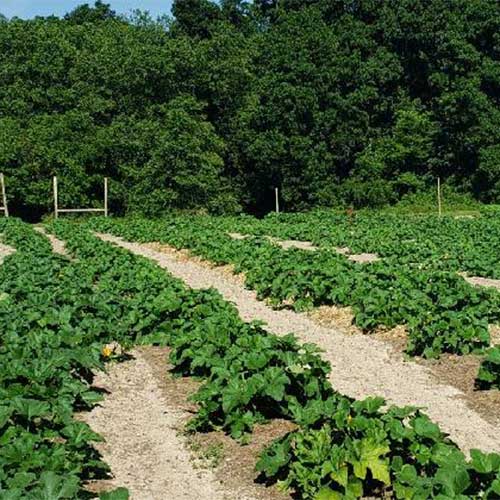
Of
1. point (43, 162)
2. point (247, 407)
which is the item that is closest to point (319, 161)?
point (43, 162)

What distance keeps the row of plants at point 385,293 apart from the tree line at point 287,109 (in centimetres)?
2256

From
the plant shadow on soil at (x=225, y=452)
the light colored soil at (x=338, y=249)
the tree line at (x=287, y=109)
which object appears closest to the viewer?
the plant shadow on soil at (x=225, y=452)

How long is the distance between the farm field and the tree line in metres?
26.1

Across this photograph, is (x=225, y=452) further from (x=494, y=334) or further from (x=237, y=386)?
(x=494, y=334)

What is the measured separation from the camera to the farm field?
18.0 ft

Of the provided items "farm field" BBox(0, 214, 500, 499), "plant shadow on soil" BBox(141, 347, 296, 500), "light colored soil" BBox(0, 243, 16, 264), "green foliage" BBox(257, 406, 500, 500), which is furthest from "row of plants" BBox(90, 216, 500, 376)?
"light colored soil" BBox(0, 243, 16, 264)

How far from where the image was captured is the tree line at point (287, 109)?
41.0 meters

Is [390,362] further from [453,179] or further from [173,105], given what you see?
[453,179]

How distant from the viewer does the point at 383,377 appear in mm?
9180

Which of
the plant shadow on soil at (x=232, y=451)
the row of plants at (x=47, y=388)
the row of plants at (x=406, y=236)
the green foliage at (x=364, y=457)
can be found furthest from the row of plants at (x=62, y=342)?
the row of plants at (x=406, y=236)

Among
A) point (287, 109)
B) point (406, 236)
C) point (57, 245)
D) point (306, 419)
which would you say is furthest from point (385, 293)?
point (287, 109)

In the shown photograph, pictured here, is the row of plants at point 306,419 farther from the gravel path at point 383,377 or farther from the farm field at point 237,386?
the gravel path at point 383,377

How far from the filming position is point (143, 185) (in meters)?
37.9

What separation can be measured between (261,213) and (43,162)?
12.0 meters
